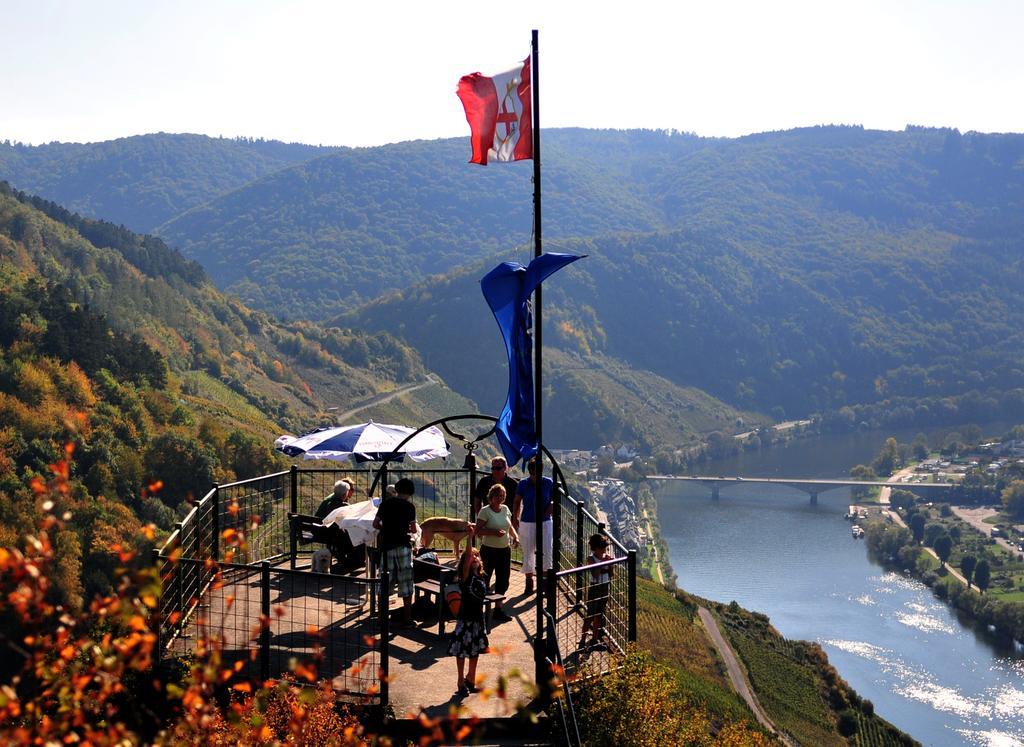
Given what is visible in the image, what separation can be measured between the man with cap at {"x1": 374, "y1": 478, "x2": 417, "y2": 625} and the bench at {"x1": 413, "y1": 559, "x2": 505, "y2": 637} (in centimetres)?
18

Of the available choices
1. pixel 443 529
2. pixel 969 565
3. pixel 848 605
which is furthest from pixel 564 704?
pixel 969 565

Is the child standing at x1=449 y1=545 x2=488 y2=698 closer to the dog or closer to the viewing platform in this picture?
the viewing platform

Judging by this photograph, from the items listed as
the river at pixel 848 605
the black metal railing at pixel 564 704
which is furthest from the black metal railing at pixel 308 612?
the river at pixel 848 605

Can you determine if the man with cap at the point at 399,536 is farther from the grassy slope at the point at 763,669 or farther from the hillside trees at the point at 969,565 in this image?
the hillside trees at the point at 969,565

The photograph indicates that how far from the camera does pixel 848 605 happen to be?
98562mm

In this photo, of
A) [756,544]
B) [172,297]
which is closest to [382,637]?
[756,544]

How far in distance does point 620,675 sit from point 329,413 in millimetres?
120818

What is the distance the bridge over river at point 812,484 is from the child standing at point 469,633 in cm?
14548

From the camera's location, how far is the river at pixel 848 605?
7531 centimetres

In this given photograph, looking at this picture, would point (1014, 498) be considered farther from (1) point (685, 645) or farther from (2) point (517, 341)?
(2) point (517, 341)

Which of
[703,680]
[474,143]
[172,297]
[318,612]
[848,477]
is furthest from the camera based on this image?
[848,477]

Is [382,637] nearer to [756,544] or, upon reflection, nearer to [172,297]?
[756,544]

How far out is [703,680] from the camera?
42.0m

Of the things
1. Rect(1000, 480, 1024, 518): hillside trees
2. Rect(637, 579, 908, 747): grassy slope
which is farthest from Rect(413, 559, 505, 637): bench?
Rect(1000, 480, 1024, 518): hillside trees
